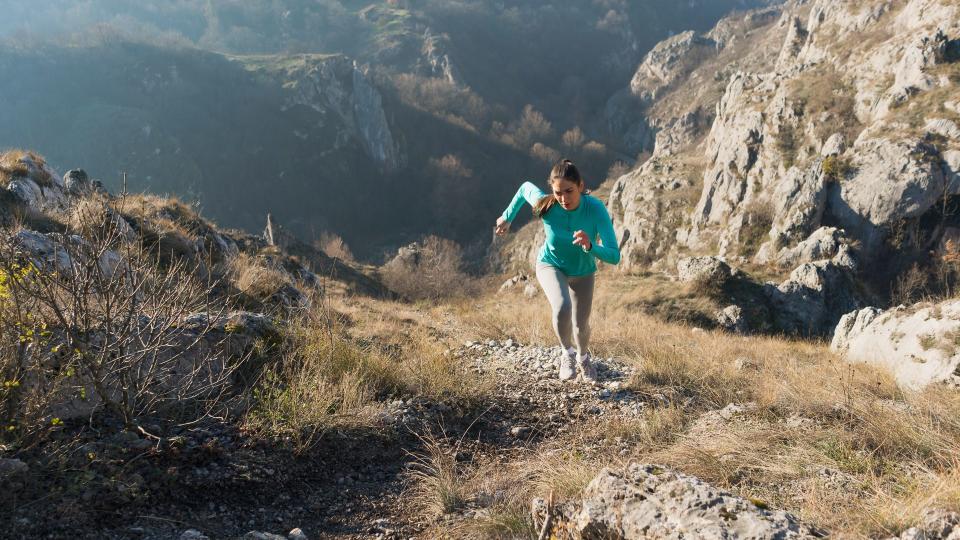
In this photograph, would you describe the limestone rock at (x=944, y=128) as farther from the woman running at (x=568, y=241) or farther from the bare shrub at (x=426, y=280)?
the woman running at (x=568, y=241)

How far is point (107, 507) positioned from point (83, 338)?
1239 millimetres

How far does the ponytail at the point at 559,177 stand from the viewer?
4.47 m

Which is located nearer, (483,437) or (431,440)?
(431,440)

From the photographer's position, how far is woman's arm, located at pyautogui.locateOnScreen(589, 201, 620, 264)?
170 inches

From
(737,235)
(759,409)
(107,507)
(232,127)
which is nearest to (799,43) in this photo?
(737,235)

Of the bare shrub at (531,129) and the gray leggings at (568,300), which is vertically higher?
the bare shrub at (531,129)

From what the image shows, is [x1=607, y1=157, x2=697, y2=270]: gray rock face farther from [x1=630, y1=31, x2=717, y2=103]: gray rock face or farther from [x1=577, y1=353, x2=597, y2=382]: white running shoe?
[x1=630, y1=31, x2=717, y2=103]: gray rock face

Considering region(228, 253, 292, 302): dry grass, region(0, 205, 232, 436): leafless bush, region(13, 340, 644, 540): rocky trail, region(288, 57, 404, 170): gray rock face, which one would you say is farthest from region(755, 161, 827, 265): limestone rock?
region(288, 57, 404, 170): gray rock face

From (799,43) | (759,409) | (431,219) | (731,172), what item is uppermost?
(799,43)

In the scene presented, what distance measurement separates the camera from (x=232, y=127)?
9762cm

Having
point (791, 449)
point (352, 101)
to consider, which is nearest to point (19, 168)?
point (791, 449)

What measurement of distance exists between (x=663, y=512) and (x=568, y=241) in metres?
2.90

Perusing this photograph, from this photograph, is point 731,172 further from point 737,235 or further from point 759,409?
point 759,409

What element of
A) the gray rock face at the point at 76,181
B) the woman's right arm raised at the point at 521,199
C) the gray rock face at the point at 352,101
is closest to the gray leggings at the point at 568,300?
the woman's right arm raised at the point at 521,199
